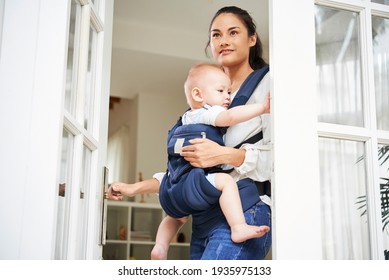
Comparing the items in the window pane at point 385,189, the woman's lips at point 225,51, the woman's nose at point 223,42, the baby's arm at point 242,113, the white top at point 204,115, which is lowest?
the window pane at point 385,189

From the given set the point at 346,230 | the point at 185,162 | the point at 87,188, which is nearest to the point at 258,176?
the point at 185,162

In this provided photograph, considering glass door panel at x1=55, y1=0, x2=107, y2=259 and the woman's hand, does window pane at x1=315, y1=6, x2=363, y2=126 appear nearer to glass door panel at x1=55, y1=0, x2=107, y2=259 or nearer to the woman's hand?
glass door panel at x1=55, y1=0, x2=107, y2=259

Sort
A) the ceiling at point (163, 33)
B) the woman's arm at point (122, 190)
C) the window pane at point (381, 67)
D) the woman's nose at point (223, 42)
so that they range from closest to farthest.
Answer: the window pane at point (381, 67)
the woman's arm at point (122, 190)
the woman's nose at point (223, 42)
the ceiling at point (163, 33)

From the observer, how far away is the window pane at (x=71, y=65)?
1714 millimetres

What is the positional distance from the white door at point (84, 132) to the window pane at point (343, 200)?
799 mm

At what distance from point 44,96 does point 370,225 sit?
3.57ft

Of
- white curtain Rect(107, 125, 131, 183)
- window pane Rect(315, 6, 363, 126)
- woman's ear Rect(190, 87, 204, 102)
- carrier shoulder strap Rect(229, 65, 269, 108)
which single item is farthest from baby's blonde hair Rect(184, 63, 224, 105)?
white curtain Rect(107, 125, 131, 183)

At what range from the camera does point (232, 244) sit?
85.2 inches

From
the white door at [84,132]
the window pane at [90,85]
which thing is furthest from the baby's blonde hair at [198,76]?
the window pane at [90,85]

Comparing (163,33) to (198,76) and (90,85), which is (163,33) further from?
(90,85)

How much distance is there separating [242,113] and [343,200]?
0.56 m

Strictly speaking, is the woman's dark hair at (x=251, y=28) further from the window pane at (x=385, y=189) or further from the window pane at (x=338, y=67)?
the window pane at (x=385, y=189)

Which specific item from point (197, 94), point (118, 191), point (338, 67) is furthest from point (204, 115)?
point (338, 67)
